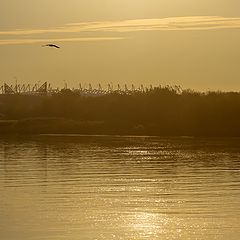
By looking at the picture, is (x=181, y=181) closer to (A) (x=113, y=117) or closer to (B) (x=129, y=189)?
(B) (x=129, y=189)

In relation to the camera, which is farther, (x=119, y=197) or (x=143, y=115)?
(x=143, y=115)

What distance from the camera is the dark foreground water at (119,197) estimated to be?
16203mm

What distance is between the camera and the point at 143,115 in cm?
6662

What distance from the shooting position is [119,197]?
20.9 meters

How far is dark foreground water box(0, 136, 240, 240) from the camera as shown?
Result: 16203 mm

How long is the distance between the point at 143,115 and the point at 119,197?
150 feet

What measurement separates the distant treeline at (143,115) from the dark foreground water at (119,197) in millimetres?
22711

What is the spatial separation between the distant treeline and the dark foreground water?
74.5 feet

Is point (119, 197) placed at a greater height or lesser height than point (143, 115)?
lesser

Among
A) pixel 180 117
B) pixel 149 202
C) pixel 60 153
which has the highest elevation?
pixel 180 117

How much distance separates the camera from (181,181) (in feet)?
81.7

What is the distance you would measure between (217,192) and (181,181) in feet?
10.1

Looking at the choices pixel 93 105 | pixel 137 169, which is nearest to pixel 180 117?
pixel 93 105

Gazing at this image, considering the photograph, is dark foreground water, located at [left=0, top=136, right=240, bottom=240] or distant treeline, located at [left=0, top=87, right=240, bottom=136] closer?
dark foreground water, located at [left=0, top=136, right=240, bottom=240]
